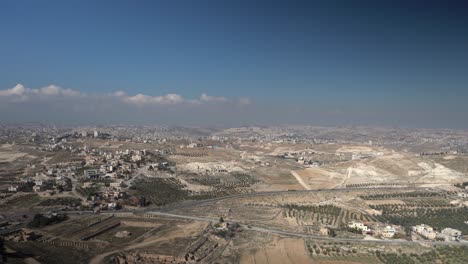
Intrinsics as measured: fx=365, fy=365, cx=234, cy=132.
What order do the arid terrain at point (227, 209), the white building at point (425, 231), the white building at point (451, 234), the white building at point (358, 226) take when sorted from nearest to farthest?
the arid terrain at point (227, 209), the white building at point (451, 234), the white building at point (425, 231), the white building at point (358, 226)

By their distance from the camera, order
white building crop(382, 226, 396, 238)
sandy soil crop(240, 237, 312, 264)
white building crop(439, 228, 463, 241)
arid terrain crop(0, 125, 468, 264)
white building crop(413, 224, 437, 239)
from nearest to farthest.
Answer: sandy soil crop(240, 237, 312, 264)
arid terrain crop(0, 125, 468, 264)
white building crop(439, 228, 463, 241)
white building crop(413, 224, 437, 239)
white building crop(382, 226, 396, 238)

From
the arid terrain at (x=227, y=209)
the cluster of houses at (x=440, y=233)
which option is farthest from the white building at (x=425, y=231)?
the arid terrain at (x=227, y=209)

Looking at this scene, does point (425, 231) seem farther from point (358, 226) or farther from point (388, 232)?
point (358, 226)

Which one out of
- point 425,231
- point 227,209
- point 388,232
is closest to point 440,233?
point 425,231

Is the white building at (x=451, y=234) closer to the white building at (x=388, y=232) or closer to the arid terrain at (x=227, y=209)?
the arid terrain at (x=227, y=209)

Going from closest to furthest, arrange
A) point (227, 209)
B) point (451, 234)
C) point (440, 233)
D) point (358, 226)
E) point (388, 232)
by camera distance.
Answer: point (451, 234), point (388, 232), point (440, 233), point (358, 226), point (227, 209)

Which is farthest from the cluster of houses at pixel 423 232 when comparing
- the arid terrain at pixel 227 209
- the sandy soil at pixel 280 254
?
the sandy soil at pixel 280 254

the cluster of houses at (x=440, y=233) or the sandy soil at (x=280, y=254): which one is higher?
the cluster of houses at (x=440, y=233)

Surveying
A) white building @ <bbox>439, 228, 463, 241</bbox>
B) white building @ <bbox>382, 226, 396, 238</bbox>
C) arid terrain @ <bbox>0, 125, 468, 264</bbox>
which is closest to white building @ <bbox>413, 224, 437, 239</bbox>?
arid terrain @ <bbox>0, 125, 468, 264</bbox>

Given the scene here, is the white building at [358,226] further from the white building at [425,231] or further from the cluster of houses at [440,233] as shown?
the cluster of houses at [440,233]

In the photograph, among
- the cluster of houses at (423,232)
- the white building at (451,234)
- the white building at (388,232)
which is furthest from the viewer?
the white building at (388,232)

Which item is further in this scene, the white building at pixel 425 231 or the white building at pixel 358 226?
the white building at pixel 358 226

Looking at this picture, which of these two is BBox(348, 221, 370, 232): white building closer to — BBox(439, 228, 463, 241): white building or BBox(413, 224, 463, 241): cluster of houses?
BBox(413, 224, 463, 241): cluster of houses
